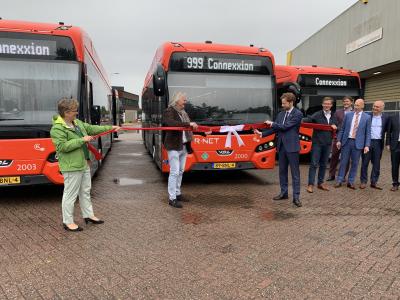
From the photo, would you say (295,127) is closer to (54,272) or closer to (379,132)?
(379,132)

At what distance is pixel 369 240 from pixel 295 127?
219cm

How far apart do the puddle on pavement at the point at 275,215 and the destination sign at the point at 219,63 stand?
3.25m

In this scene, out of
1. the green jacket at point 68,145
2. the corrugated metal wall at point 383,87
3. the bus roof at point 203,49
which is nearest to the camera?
the green jacket at point 68,145

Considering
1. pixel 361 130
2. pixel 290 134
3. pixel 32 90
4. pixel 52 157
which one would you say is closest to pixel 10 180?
pixel 52 157

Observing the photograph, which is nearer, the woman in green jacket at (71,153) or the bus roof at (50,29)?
the woman in green jacket at (71,153)

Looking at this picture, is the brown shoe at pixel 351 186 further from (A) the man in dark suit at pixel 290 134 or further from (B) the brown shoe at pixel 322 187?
(A) the man in dark suit at pixel 290 134

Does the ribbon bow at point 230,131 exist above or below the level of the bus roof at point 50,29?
below

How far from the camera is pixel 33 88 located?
571cm

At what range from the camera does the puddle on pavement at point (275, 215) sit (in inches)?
202

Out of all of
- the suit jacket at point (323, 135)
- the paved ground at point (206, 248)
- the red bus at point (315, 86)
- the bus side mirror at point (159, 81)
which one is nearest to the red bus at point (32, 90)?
the paved ground at point (206, 248)

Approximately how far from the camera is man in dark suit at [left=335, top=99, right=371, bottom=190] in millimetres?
6984

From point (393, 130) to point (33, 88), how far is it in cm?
699

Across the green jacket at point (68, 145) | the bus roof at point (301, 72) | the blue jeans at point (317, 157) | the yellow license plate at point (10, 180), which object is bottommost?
the yellow license plate at point (10, 180)

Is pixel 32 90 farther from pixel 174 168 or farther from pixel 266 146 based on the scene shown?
pixel 266 146
